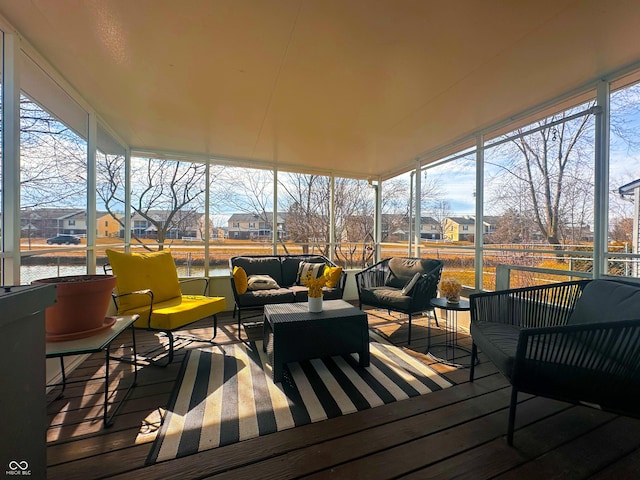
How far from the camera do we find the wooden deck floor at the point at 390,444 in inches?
50.2

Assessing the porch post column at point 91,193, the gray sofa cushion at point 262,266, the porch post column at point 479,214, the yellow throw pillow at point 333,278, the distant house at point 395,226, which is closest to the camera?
the porch post column at point 91,193

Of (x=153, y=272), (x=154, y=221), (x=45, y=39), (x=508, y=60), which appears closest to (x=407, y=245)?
(x=508, y=60)

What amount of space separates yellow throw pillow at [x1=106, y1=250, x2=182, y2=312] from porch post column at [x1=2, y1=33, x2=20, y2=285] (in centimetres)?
78

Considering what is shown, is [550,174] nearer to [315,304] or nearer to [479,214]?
[479,214]

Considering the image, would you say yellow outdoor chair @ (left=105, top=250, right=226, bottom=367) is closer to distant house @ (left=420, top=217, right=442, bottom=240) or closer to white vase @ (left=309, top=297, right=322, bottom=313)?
white vase @ (left=309, top=297, right=322, bottom=313)

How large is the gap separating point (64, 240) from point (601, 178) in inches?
180

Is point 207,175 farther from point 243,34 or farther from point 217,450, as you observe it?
point 217,450

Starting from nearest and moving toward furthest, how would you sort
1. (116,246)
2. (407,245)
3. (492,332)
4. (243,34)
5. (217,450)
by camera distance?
(217,450) → (243,34) → (492,332) → (116,246) → (407,245)

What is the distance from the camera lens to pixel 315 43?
176 centimetres

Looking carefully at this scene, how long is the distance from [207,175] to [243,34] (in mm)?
2704

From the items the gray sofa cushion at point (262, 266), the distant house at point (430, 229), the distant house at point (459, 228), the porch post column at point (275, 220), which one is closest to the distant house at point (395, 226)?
the distant house at point (430, 229)

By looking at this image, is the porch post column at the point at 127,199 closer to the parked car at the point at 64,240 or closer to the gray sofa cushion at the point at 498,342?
the parked car at the point at 64,240

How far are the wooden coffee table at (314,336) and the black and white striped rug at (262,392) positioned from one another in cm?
15

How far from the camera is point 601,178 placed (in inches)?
87.3
